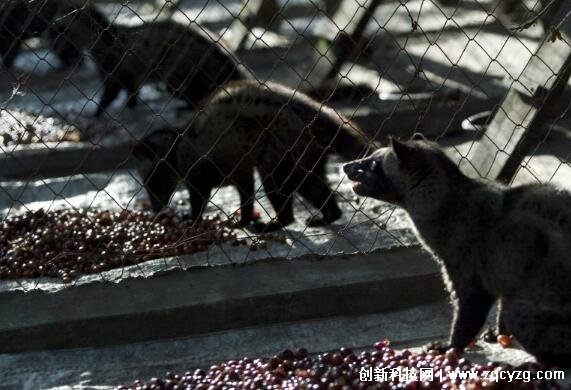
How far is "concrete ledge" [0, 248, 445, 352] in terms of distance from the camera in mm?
4934

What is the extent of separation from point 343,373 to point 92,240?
2.06m

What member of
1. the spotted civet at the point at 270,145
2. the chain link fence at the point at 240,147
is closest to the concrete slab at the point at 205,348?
the chain link fence at the point at 240,147

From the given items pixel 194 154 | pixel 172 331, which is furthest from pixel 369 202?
pixel 172 331

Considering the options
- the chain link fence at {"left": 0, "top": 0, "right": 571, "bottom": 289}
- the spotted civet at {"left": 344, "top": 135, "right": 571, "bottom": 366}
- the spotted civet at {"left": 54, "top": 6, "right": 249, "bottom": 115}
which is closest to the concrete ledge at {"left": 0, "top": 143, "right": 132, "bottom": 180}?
the chain link fence at {"left": 0, "top": 0, "right": 571, "bottom": 289}

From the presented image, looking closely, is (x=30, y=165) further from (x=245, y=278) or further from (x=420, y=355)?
(x=420, y=355)

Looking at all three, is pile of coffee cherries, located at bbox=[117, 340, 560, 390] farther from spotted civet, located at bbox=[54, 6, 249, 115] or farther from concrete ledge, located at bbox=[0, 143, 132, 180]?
spotted civet, located at bbox=[54, 6, 249, 115]

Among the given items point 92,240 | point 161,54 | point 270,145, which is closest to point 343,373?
point 92,240

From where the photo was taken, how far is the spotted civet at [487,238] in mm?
4203

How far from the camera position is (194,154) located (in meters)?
6.94

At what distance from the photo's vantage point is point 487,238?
4453mm

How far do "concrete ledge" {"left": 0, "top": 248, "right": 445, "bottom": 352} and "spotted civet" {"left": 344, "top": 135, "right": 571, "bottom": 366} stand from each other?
582mm

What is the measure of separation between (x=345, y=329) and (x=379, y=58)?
5906mm

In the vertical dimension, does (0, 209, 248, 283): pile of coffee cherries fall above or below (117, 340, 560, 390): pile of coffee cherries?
above

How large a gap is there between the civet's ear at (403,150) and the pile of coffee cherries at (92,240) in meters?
1.12
